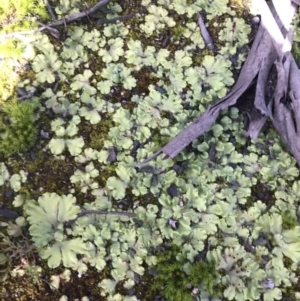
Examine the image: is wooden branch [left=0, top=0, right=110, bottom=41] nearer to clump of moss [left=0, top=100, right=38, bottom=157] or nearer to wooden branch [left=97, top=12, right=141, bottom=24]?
wooden branch [left=97, top=12, right=141, bottom=24]

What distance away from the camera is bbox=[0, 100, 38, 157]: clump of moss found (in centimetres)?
311

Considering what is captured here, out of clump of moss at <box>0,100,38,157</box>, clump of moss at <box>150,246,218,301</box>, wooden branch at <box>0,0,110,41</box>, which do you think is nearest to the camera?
clump of moss at <box>150,246,218,301</box>

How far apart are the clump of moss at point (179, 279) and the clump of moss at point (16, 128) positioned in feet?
4.09

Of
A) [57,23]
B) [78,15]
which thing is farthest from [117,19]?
[57,23]

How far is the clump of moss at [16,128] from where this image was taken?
311cm

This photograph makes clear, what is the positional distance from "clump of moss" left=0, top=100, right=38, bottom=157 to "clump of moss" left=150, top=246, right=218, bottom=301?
1246 mm

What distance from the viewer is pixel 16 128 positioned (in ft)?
10.3

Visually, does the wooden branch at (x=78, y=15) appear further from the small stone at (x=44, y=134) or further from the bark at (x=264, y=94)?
the bark at (x=264, y=94)

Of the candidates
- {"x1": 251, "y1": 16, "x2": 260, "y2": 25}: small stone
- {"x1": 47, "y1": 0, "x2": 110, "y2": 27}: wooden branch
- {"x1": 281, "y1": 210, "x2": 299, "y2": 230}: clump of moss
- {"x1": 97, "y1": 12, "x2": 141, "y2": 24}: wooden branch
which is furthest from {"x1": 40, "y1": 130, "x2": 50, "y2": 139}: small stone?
{"x1": 251, "y1": 16, "x2": 260, "y2": 25}: small stone

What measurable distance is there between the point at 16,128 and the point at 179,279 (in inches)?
61.0

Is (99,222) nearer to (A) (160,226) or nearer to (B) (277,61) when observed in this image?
(A) (160,226)

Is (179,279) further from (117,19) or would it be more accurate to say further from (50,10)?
(50,10)

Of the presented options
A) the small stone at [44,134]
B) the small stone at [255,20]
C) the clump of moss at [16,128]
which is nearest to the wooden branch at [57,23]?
the clump of moss at [16,128]

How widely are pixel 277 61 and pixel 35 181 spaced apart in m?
2.00
